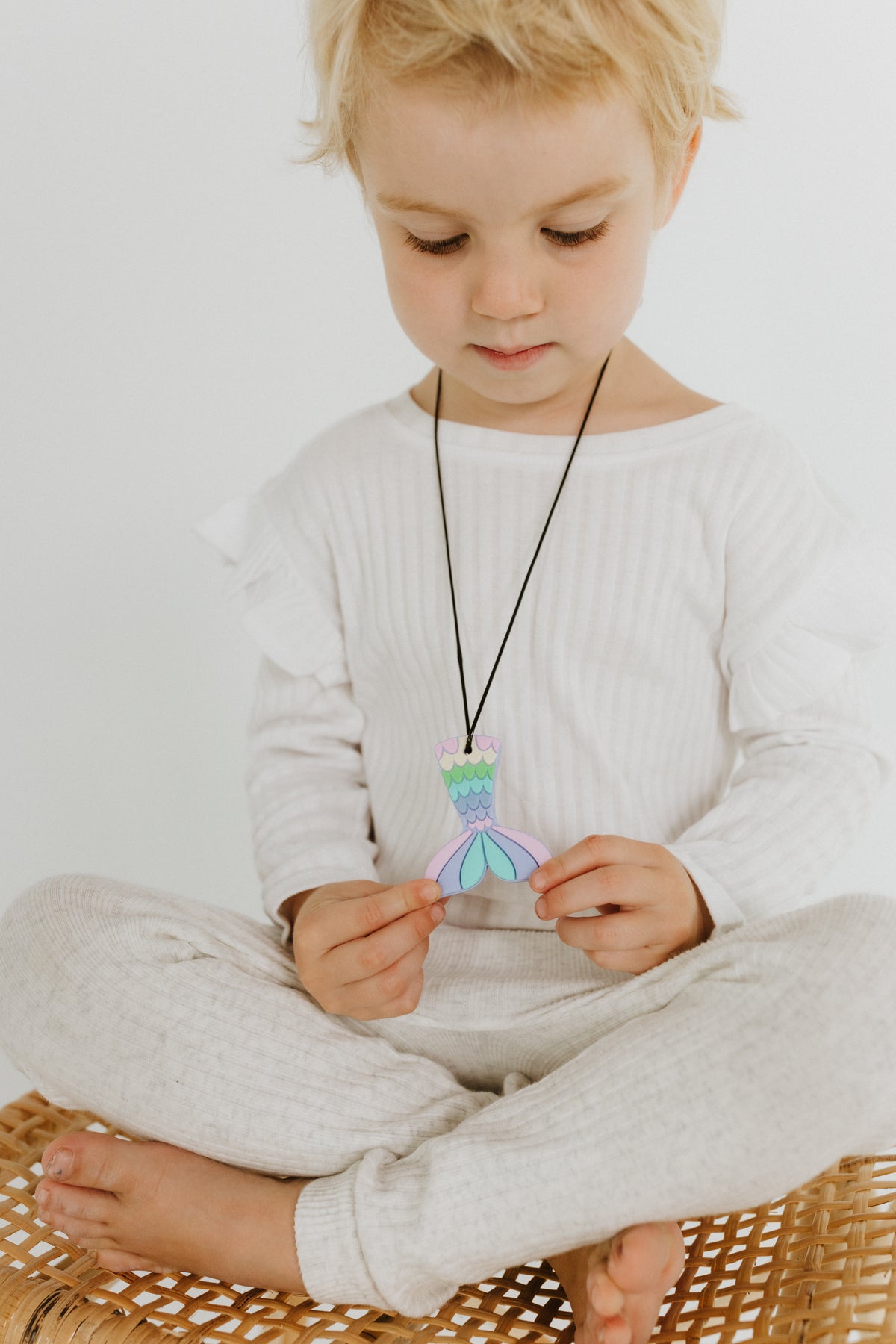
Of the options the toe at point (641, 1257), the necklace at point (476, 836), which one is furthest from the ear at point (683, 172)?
the toe at point (641, 1257)

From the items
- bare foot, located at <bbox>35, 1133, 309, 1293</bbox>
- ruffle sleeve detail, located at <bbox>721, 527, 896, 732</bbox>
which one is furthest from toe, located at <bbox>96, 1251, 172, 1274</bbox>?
ruffle sleeve detail, located at <bbox>721, 527, 896, 732</bbox>

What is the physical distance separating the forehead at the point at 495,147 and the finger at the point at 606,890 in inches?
16.4

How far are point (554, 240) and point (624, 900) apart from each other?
1.39ft

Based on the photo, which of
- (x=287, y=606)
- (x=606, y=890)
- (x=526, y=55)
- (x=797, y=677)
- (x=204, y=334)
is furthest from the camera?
(x=204, y=334)

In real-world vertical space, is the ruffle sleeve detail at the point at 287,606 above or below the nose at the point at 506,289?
below

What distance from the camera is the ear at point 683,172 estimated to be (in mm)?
998

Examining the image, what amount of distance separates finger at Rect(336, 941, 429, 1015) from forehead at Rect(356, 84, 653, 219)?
18.9 inches

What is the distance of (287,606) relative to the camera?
3.88 feet

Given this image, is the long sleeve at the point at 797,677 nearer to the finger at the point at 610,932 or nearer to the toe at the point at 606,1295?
the finger at the point at 610,932

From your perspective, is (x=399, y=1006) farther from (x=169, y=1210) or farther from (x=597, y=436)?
(x=597, y=436)

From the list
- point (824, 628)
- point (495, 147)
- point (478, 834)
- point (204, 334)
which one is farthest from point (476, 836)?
point (204, 334)

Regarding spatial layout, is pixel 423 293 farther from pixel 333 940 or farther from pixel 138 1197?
pixel 138 1197

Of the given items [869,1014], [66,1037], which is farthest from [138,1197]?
[869,1014]

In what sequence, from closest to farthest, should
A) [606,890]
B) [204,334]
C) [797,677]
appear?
[606,890]
[797,677]
[204,334]
